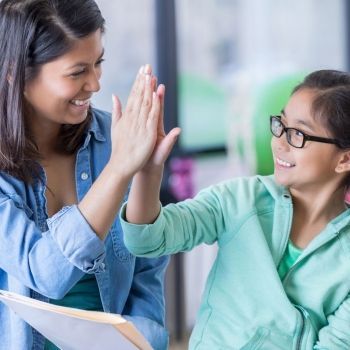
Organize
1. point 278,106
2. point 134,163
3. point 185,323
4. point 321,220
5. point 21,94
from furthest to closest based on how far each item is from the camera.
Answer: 1. point 278,106
2. point 185,323
3. point 321,220
4. point 21,94
5. point 134,163

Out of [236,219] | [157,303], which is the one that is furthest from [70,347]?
[236,219]

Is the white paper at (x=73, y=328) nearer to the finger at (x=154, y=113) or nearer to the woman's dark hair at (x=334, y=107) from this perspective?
the finger at (x=154, y=113)

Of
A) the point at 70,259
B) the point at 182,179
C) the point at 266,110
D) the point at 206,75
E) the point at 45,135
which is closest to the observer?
the point at 70,259

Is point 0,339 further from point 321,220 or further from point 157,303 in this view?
point 321,220

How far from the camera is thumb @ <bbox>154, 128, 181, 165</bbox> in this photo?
1413 mm

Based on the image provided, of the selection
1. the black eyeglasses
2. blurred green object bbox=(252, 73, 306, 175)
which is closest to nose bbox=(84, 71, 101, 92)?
the black eyeglasses

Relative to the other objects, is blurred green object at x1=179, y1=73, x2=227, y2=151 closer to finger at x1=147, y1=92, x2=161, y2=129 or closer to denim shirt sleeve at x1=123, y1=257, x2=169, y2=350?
denim shirt sleeve at x1=123, y1=257, x2=169, y2=350

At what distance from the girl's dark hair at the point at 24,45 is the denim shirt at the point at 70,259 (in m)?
0.07

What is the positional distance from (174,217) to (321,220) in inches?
13.6

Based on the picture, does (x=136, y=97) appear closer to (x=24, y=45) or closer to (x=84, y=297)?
(x=24, y=45)

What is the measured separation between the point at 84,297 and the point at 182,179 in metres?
1.83

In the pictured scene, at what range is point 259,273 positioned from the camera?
156 centimetres

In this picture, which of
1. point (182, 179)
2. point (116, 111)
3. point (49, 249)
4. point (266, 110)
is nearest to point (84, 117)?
point (116, 111)

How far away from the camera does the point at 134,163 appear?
4.48 ft
